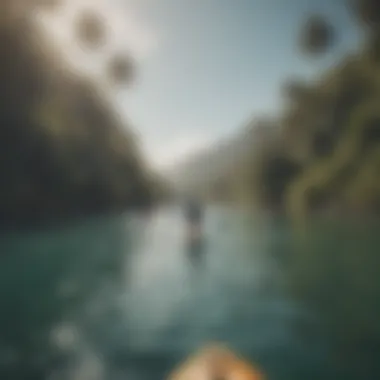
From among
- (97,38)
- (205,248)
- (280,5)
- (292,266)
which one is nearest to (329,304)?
(292,266)

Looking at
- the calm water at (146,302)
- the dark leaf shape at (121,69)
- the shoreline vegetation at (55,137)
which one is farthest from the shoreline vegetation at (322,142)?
the dark leaf shape at (121,69)

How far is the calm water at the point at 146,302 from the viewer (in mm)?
1377

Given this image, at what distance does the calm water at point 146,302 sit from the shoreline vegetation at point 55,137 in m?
0.08

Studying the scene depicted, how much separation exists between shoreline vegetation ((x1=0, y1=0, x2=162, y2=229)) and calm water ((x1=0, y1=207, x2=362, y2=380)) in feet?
0.25

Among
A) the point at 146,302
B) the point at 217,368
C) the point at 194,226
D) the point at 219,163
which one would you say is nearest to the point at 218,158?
the point at 219,163

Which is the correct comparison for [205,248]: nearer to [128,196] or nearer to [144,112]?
[128,196]

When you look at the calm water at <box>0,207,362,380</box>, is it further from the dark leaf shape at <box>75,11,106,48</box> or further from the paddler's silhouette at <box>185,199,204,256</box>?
the dark leaf shape at <box>75,11,106,48</box>

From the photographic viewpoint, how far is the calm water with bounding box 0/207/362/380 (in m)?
1.38

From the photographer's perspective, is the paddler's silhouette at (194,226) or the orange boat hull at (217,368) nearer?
the orange boat hull at (217,368)

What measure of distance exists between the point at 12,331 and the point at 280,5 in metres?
1.12

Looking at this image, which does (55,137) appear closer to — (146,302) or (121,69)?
(121,69)

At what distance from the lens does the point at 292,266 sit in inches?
56.7

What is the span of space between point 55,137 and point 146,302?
51cm

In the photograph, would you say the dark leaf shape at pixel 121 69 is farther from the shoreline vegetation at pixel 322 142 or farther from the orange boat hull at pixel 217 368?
the orange boat hull at pixel 217 368
